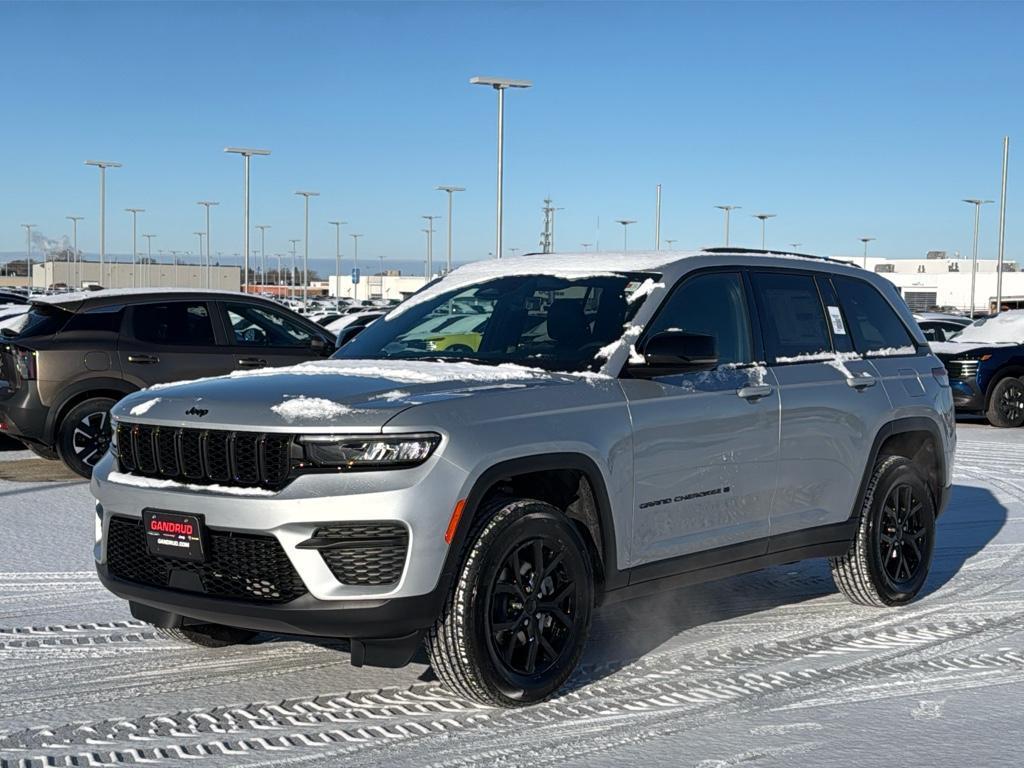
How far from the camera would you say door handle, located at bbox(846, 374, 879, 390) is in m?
6.98

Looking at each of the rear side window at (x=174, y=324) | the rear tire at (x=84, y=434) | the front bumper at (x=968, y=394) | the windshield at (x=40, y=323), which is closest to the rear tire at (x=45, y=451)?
the rear tire at (x=84, y=434)

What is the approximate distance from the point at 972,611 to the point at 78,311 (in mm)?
7914

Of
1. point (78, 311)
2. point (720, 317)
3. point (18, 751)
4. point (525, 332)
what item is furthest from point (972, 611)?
point (78, 311)

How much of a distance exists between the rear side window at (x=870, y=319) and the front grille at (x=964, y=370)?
1108cm

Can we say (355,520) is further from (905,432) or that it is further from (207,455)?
(905,432)

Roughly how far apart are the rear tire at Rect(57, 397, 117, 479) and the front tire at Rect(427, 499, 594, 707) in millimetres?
7123

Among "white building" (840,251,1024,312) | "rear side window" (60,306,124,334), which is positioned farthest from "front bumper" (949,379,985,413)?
"white building" (840,251,1024,312)

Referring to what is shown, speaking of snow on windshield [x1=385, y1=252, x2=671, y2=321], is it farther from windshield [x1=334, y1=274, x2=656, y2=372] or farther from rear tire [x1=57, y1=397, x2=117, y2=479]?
rear tire [x1=57, y1=397, x2=117, y2=479]

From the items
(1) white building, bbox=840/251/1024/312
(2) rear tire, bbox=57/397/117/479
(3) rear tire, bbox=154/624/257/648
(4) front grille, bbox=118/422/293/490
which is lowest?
(3) rear tire, bbox=154/624/257/648

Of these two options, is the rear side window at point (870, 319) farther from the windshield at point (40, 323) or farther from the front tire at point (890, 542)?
the windshield at point (40, 323)

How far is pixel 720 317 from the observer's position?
6.50 metres

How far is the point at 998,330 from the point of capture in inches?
747

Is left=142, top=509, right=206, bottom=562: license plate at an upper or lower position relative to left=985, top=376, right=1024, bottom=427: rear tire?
upper

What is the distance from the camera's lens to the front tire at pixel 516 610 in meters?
4.97
